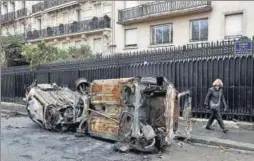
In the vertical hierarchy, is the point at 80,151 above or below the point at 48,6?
below

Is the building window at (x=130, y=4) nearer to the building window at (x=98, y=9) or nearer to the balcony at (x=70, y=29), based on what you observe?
the balcony at (x=70, y=29)

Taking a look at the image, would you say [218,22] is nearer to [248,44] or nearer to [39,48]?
[39,48]

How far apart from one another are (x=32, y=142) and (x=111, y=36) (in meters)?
24.8

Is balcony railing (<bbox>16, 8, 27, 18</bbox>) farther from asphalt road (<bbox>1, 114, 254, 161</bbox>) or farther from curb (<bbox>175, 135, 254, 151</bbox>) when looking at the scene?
A: curb (<bbox>175, 135, 254, 151</bbox>)

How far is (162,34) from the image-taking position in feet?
95.0

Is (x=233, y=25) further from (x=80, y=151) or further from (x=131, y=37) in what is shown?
(x=80, y=151)

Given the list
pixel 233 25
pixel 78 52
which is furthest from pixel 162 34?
pixel 78 52

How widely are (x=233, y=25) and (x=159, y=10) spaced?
5.92 m

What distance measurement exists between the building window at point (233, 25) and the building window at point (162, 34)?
4.44 meters

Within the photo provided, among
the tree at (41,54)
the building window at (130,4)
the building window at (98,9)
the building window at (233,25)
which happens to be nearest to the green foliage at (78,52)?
the tree at (41,54)

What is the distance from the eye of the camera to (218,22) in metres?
25.5

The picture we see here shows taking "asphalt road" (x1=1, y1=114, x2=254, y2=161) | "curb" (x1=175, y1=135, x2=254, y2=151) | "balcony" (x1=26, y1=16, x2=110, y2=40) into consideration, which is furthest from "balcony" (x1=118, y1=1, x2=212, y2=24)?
"asphalt road" (x1=1, y1=114, x2=254, y2=161)

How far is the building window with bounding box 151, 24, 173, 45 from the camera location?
2825 cm

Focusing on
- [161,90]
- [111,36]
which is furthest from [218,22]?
[161,90]
